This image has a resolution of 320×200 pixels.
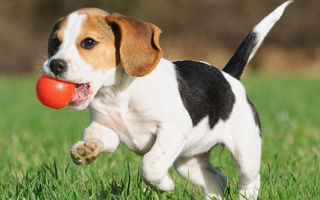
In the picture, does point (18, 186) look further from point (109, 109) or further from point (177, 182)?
point (177, 182)

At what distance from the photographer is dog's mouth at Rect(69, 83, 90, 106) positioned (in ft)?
9.85

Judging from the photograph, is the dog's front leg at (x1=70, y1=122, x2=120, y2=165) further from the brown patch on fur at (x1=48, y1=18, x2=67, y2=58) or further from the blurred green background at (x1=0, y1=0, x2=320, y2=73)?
the blurred green background at (x1=0, y1=0, x2=320, y2=73)

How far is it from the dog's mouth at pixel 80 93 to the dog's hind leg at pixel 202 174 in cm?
117

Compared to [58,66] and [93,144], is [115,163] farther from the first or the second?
[58,66]

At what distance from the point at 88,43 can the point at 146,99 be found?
1.87 ft

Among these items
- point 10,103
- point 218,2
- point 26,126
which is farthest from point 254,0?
point 26,126

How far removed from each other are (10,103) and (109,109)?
788cm

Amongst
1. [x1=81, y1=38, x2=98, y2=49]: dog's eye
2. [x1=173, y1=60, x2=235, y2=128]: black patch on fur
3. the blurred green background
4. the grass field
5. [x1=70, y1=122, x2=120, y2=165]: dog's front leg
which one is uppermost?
[x1=81, y1=38, x2=98, y2=49]: dog's eye

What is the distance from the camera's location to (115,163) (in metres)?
4.47

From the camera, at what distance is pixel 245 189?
133 inches

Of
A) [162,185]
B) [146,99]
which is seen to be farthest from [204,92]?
[162,185]

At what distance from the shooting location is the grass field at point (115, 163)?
10.8ft

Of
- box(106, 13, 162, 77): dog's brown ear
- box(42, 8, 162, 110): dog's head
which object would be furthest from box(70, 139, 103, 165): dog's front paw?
box(106, 13, 162, 77): dog's brown ear

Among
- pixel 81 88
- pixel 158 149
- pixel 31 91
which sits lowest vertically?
pixel 31 91
